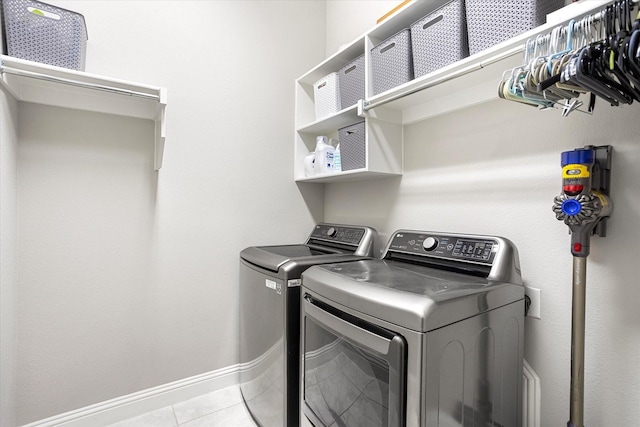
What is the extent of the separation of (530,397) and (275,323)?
1083mm

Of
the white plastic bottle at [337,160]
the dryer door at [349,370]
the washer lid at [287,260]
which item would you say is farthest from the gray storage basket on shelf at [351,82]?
the dryer door at [349,370]

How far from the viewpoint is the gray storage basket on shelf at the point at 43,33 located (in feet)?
4.27

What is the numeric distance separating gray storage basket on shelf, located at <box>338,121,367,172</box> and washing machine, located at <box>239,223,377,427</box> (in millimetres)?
401

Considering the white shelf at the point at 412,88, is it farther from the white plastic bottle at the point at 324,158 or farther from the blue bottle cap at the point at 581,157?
the blue bottle cap at the point at 581,157

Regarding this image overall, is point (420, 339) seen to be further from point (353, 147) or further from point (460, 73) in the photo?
point (353, 147)

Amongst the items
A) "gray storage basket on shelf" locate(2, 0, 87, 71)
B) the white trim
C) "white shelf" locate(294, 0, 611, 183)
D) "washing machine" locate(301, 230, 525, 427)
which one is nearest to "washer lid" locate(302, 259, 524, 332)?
"washing machine" locate(301, 230, 525, 427)

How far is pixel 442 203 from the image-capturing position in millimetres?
1616

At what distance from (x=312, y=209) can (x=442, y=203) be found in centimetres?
107

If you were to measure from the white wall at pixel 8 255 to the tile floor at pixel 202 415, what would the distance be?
0.56 m

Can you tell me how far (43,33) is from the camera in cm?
136

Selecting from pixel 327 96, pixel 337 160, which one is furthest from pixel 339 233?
pixel 327 96

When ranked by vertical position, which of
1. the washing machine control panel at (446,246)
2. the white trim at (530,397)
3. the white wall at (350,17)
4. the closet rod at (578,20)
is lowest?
the white trim at (530,397)

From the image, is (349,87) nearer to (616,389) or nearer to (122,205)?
(122,205)

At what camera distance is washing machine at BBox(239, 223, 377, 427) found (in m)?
1.43
